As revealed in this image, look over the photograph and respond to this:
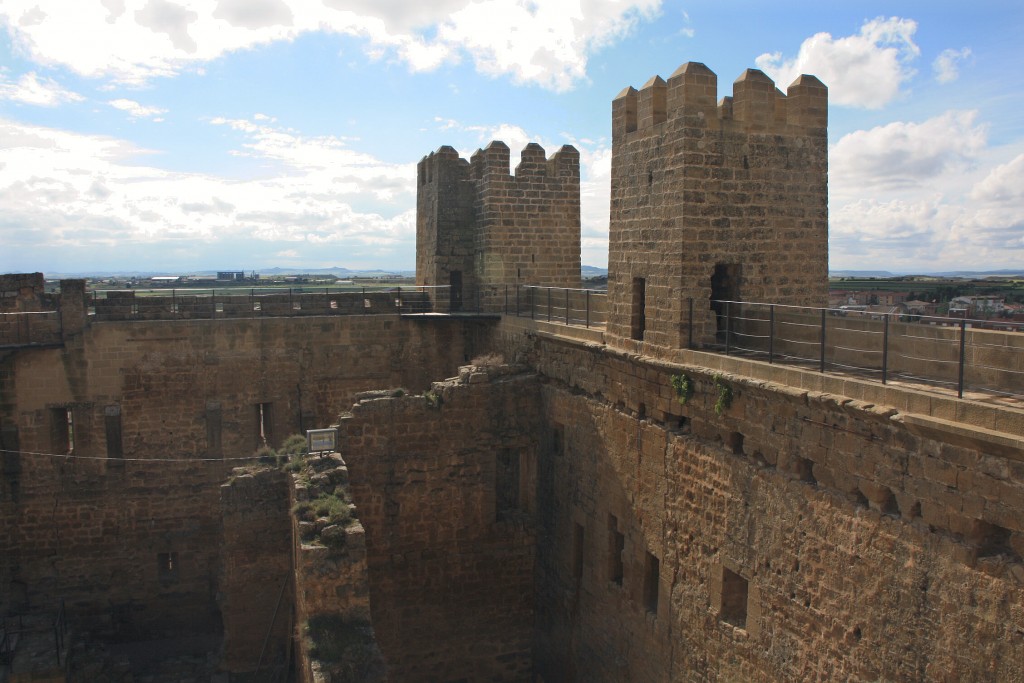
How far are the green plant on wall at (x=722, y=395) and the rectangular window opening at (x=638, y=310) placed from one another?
7.20ft

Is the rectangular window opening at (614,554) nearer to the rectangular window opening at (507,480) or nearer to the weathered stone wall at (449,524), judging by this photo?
the weathered stone wall at (449,524)

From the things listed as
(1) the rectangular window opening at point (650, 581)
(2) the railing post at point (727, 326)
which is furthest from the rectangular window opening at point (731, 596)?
(2) the railing post at point (727, 326)

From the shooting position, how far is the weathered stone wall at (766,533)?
7.05 meters

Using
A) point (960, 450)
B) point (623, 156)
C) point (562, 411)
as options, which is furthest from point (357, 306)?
point (960, 450)

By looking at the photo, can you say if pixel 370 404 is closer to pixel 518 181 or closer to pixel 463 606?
pixel 463 606

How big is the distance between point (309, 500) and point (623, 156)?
655 cm

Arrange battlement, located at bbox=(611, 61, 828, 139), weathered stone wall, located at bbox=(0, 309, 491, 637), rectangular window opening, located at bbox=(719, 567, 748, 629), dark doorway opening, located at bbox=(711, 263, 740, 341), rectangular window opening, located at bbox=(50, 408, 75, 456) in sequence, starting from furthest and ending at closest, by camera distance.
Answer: rectangular window opening, located at bbox=(50, 408, 75, 456) < weathered stone wall, located at bbox=(0, 309, 491, 637) < dark doorway opening, located at bbox=(711, 263, 740, 341) < battlement, located at bbox=(611, 61, 828, 139) < rectangular window opening, located at bbox=(719, 567, 748, 629)

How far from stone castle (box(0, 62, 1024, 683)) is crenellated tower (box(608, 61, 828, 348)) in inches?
1.6

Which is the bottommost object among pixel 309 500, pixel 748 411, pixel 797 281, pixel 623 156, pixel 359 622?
pixel 359 622

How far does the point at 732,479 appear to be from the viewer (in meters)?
9.95

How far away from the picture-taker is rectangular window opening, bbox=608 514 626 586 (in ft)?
42.0

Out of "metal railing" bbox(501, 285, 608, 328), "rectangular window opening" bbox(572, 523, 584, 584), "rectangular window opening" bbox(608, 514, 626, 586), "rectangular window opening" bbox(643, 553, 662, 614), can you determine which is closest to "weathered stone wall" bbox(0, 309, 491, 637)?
"metal railing" bbox(501, 285, 608, 328)

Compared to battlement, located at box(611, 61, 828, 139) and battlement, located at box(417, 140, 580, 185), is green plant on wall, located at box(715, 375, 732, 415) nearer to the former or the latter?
battlement, located at box(611, 61, 828, 139)

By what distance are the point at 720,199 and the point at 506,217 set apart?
805cm
